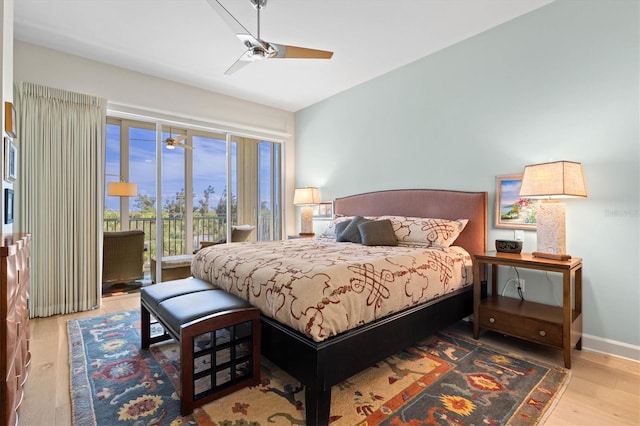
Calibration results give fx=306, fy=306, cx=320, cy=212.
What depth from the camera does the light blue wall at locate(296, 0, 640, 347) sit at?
231cm

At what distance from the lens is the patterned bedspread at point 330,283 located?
5.34 feet

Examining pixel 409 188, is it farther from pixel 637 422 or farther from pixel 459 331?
pixel 637 422

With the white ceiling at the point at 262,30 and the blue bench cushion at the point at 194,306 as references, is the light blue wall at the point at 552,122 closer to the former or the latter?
the white ceiling at the point at 262,30

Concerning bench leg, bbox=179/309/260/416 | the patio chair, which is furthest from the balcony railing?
bench leg, bbox=179/309/260/416

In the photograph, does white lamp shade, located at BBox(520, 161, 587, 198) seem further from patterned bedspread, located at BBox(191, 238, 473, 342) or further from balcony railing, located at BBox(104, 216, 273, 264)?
balcony railing, located at BBox(104, 216, 273, 264)

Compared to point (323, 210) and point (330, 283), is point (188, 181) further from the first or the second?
point (330, 283)

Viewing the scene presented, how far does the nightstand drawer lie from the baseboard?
1.81ft

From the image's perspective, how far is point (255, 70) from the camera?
12.7 feet

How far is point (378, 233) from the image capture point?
312cm

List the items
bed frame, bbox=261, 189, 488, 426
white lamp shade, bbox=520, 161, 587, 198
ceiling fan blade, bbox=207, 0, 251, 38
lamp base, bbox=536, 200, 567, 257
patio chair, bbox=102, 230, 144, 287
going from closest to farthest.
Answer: bed frame, bbox=261, 189, 488, 426 < ceiling fan blade, bbox=207, 0, 251, 38 < white lamp shade, bbox=520, 161, 587, 198 < lamp base, bbox=536, 200, 567, 257 < patio chair, bbox=102, 230, 144, 287

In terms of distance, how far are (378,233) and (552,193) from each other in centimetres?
146

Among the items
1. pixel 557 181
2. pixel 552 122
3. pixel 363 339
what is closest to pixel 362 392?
pixel 363 339

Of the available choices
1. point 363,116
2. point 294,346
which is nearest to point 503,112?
point 363,116

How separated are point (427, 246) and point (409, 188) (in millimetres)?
1002
